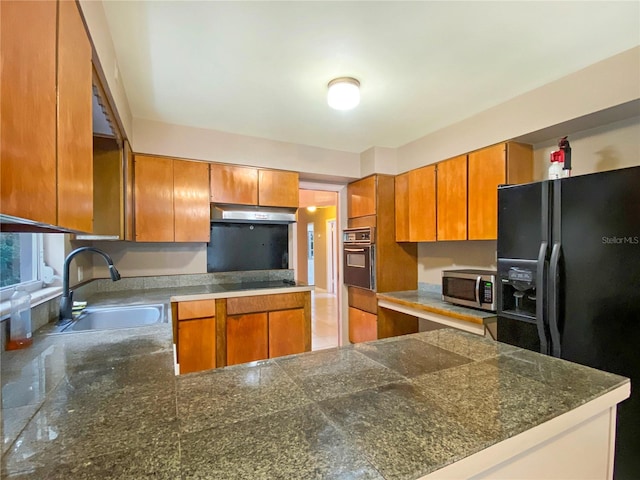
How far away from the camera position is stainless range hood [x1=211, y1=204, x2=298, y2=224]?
3.01 metres

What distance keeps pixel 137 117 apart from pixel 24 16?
7.40 ft

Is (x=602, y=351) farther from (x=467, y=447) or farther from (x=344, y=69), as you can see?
(x=344, y=69)

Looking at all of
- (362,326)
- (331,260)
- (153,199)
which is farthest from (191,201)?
(331,260)

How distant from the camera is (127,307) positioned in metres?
2.12

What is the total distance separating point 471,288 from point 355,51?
1.94 metres

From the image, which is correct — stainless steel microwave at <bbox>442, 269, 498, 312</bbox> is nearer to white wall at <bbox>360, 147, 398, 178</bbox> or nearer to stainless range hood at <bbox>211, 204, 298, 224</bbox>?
white wall at <bbox>360, 147, 398, 178</bbox>

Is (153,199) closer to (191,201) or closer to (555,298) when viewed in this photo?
(191,201)

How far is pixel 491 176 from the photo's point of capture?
245cm

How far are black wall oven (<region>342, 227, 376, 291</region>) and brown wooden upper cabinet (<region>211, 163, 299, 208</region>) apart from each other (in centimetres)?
85

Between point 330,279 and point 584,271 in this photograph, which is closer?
point 584,271

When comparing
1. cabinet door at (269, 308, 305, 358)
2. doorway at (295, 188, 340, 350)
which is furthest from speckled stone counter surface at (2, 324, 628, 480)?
doorway at (295, 188, 340, 350)

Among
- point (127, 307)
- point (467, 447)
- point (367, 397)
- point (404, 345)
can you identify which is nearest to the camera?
point (467, 447)

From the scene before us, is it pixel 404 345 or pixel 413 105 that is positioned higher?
pixel 413 105

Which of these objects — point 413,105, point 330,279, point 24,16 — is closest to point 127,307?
point 24,16
